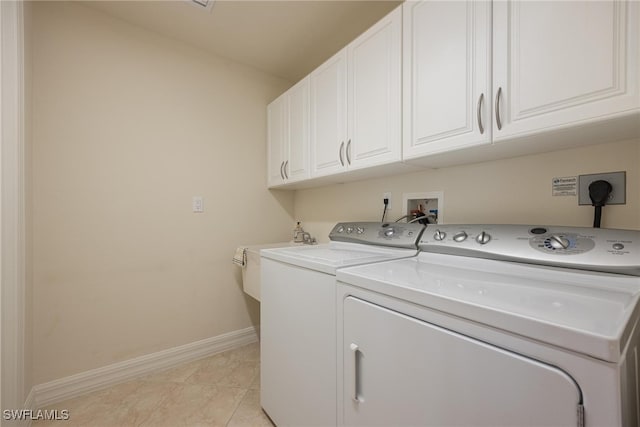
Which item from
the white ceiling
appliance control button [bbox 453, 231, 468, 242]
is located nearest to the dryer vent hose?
appliance control button [bbox 453, 231, 468, 242]

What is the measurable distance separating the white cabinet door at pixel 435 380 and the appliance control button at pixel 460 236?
22.3 inches

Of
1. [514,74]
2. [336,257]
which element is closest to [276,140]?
[336,257]

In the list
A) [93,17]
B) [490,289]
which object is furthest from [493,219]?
[93,17]

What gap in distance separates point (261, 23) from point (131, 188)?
4.96 ft

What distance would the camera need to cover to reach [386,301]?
83 cm

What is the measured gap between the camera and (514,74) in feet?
3.12

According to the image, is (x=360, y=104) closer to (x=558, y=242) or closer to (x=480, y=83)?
(x=480, y=83)

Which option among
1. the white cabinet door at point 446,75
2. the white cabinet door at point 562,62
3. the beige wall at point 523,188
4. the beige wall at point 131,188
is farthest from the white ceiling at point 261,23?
the beige wall at point 523,188

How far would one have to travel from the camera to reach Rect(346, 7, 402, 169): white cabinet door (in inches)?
52.5

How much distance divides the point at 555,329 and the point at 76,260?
2.38 meters

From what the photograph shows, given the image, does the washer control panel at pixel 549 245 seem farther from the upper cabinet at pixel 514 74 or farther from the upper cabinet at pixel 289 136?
the upper cabinet at pixel 289 136

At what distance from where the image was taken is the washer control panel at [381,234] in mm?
1351

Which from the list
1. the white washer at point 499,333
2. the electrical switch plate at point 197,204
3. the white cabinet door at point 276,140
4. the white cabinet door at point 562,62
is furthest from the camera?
the white cabinet door at point 276,140

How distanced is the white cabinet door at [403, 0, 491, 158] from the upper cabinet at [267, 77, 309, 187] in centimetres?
88
